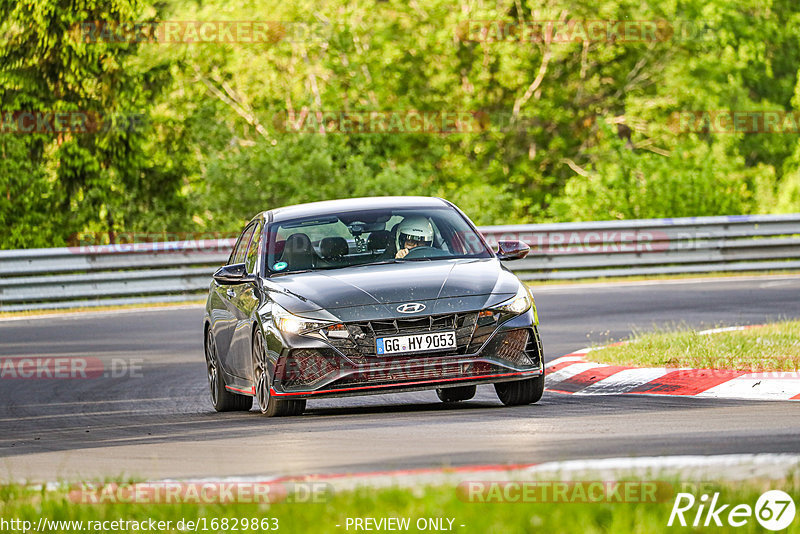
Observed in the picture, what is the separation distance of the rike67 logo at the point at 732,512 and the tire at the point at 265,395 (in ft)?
16.1

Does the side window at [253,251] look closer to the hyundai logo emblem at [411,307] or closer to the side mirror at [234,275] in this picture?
the side mirror at [234,275]

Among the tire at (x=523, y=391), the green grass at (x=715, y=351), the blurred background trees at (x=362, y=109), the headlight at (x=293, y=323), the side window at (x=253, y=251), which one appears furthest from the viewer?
the blurred background trees at (x=362, y=109)

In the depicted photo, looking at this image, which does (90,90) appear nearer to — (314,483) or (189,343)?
(189,343)

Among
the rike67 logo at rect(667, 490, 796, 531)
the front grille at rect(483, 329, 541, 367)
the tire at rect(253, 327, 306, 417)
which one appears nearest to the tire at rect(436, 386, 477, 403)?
the front grille at rect(483, 329, 541, 367)

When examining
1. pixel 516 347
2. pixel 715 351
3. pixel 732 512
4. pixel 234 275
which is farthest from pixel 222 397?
pixel 732 512

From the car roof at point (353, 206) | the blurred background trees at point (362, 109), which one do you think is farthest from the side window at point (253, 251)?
the blurred background trees at point (362, 109)

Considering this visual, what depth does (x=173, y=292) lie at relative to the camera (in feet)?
72.7

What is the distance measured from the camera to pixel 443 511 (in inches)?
194

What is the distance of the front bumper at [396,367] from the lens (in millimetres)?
9148

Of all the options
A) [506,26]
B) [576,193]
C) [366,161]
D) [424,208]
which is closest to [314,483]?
[424,208]

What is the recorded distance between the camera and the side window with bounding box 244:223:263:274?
35.5 feet

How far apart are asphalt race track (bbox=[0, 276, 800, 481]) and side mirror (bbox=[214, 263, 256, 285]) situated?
97cm

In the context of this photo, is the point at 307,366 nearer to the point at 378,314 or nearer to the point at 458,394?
the point at 378,314

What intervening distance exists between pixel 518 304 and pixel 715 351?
2377 millimetres
